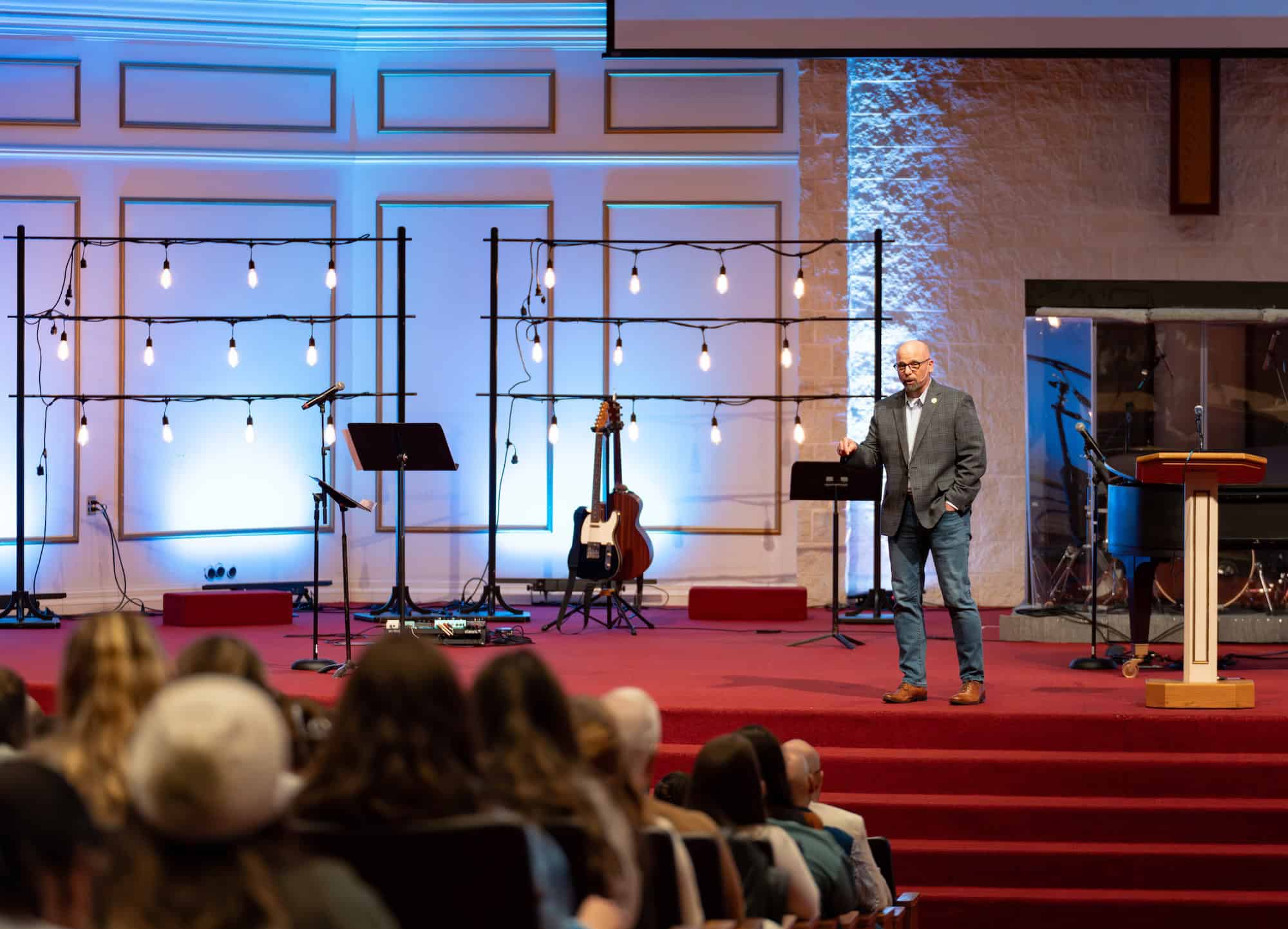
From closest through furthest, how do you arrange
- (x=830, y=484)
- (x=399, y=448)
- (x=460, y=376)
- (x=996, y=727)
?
(x=996, y=727) → (x=399, y=448) → (x=830, y=484) → (x=460, y=376)

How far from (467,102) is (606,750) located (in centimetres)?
830

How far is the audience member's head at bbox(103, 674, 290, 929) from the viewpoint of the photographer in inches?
58.2

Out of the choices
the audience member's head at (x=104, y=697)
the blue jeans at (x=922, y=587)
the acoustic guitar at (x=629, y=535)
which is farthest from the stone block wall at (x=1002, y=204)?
the audience member's head at (x=104, y=697)

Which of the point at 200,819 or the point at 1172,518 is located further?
the point at 1172,518

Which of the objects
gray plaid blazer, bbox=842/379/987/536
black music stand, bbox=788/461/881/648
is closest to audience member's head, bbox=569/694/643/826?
gray plaid blazer, bbox=842/379/987/536

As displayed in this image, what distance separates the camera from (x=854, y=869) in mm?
3688

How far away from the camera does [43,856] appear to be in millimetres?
1556

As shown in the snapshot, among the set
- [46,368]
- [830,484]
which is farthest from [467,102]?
[830,484]

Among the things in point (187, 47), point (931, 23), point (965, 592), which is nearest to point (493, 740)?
point (965, 592)

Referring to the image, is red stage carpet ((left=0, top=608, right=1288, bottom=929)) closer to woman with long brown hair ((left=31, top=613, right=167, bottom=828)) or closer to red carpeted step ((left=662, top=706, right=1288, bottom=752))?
red carpeted step ((left=662, top=706, right=1288, bottom=752))

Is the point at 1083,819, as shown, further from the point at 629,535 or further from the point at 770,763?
the point at 629,535

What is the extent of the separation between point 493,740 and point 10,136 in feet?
29.0

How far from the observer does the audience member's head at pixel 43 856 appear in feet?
5.06

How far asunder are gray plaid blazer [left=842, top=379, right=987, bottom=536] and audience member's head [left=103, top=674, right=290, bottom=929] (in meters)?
4.57
